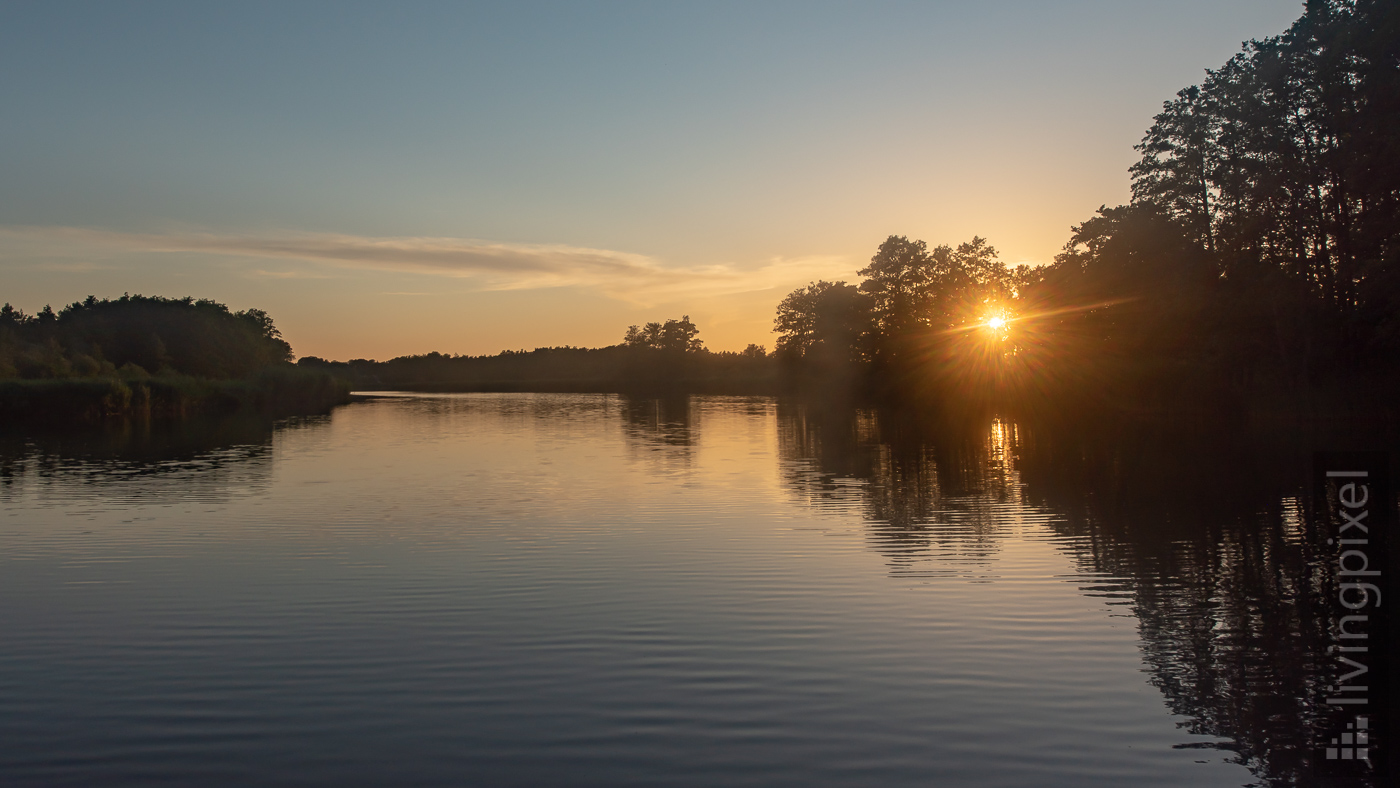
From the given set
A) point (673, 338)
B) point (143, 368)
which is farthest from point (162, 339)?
point (673, 338)

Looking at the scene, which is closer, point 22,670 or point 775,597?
point 22,670

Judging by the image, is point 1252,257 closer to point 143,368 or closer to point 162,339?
point 143,368

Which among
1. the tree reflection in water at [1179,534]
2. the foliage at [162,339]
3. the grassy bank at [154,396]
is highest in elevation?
the foliage at [162,339]

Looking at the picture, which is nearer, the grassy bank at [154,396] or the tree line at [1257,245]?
the tree line at [1257,245]

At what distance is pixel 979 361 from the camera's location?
2857 inches

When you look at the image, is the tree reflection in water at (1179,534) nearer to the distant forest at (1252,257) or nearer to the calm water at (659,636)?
the calm water at (659,636)

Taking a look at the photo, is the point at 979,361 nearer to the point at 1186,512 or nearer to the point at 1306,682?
the point at 1186,512

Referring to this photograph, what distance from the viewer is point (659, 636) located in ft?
30.2

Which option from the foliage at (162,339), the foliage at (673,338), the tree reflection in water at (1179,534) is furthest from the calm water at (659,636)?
the foliage at (673,338)

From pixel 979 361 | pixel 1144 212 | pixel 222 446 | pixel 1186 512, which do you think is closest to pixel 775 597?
pixel 1186 512

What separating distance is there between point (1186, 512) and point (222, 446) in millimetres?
32655

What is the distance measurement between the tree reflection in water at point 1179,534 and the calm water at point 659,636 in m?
0.06

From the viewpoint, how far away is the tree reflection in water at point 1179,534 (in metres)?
7.20

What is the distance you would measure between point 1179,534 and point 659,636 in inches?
390
